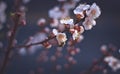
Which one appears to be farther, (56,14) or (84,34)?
(84,34)

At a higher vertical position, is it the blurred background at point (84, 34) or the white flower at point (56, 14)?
the blurred background at point (84, 34)

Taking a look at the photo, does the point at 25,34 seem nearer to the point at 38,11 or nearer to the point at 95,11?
the point at 38,11

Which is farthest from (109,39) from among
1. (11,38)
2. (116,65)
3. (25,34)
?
(11,38)

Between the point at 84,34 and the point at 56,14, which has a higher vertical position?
the point at 84,34

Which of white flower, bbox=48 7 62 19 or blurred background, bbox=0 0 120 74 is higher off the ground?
blurred background, bbox=0 0 120 74

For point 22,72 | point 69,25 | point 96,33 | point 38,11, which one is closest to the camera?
point 69,25

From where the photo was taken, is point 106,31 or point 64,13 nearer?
point 64,13

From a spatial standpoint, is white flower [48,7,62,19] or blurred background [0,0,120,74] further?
blurred background [0,0,120,74]

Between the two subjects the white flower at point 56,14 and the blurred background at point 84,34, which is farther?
the blurred background at point 84,34
